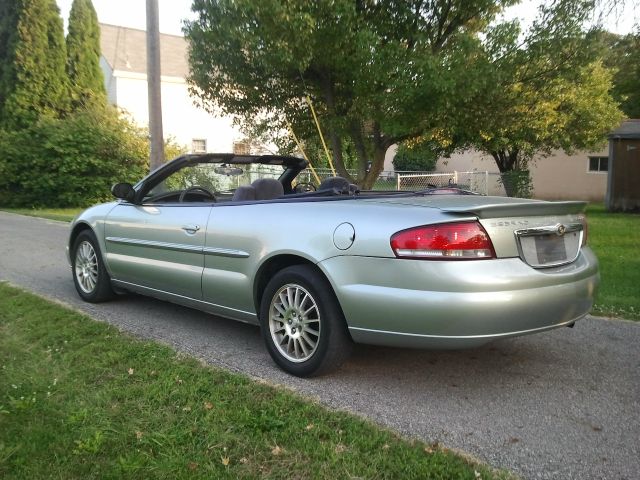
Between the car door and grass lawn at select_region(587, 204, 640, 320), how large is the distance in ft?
11.1

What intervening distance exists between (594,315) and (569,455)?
3.19 meters

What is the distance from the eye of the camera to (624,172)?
20.1 metres

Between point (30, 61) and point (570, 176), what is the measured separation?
2386 cm

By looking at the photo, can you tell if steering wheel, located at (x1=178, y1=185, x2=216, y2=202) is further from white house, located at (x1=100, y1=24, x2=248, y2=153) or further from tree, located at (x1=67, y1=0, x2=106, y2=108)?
white house, located at (x1=100, y1=24, x2=248, y2=153)

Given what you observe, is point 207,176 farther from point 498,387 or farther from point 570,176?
point 570,176

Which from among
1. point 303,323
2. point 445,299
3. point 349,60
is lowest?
point 303,323

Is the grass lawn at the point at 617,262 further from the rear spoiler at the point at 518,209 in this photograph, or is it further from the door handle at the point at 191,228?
the door handle at the point at 191,228

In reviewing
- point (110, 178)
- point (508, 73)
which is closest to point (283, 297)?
point (508, 73)

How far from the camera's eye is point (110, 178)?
66.1ft

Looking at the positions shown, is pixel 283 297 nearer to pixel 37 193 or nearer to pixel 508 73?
pixel 508 73

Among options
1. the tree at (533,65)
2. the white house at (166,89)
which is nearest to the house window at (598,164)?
the white house at (166,89)

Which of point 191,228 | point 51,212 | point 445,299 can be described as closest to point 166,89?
point 51,212

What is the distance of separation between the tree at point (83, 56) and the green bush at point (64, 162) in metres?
2.03

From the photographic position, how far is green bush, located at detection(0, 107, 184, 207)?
19703mm
